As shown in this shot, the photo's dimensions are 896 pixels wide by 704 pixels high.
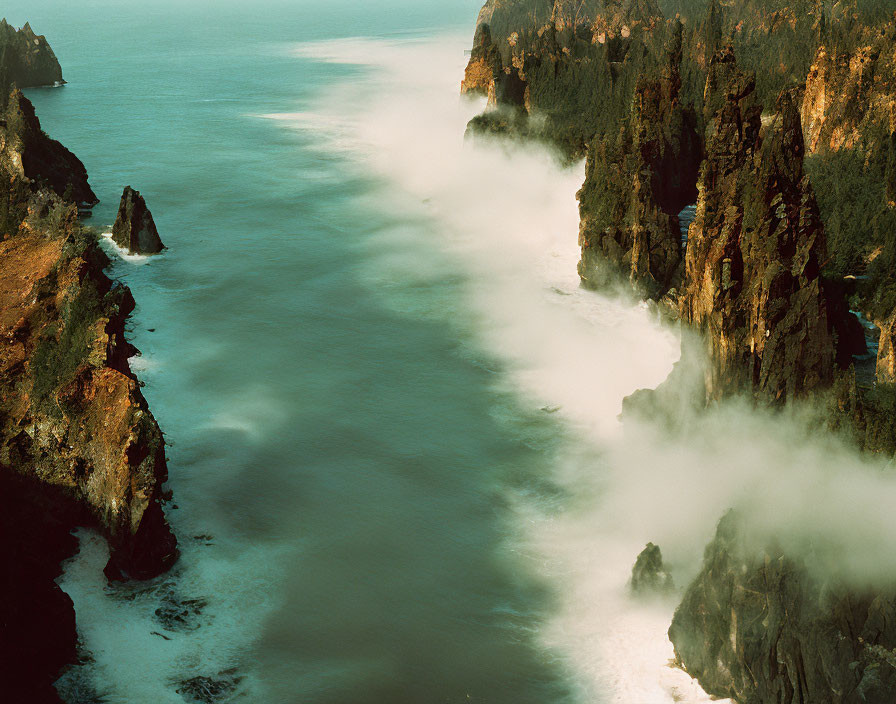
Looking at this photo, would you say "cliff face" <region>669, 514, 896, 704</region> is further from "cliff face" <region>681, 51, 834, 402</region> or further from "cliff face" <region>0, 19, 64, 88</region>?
"cliff face" <region>0, 19, 64, 88</region>

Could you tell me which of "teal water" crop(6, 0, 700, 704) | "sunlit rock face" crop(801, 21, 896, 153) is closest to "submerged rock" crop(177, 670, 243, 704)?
"teal water" crop(6, 0, 700, 704)

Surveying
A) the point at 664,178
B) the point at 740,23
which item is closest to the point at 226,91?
the point at 740,23

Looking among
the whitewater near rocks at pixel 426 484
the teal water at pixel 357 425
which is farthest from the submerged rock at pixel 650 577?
the teal water at pixel 357 425

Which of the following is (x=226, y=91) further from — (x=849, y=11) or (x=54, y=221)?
(x=54, y=221)

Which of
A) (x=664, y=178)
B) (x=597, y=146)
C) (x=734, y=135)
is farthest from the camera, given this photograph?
(x=597, y=146)

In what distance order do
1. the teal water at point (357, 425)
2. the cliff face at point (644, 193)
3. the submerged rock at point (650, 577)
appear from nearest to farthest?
1. the teal water at point (357, 425)
2. the submerged rock at point (650, 577)
3. the cliff face at point (644, 193)

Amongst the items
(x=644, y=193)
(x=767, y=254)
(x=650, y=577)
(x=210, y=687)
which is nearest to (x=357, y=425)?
(x=650, y=577)

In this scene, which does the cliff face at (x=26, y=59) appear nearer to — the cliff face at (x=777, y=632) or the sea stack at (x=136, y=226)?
the sea stack at (x=136, y=226)
